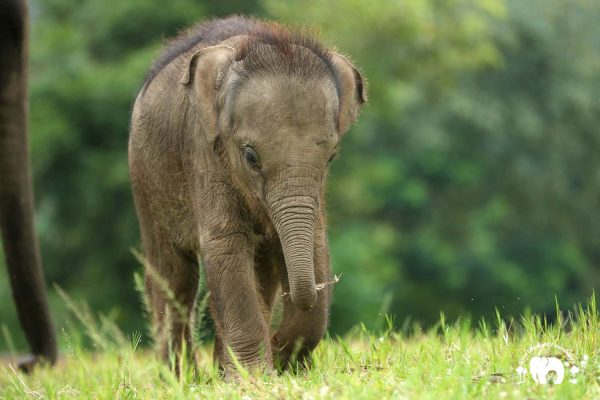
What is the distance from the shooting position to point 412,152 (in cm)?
4069

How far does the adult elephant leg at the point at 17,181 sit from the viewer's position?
7.85m

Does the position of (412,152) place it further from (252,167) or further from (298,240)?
(298,240)

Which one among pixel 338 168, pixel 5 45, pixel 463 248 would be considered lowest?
pixel 463 248

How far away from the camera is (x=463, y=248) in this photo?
126 feet

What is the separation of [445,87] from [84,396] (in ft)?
93.2

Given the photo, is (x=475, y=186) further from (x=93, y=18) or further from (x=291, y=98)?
(x=291, y=98)

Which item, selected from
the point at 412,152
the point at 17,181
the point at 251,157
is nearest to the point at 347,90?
the point at 251,157

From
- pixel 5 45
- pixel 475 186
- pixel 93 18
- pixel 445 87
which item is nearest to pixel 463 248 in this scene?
pixel 475 186

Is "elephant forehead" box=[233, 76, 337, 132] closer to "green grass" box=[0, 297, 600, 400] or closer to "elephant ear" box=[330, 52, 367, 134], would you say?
"elephant ear" box=[330, 52, 367, 134]

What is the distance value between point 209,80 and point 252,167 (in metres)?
0.56

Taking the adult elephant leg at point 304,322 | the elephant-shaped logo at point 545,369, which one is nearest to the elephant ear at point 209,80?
the adult elephant leg at point 304,322

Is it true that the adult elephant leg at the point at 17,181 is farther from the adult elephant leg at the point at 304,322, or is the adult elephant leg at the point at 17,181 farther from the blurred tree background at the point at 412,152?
the blurred tree background at the point at 412,152

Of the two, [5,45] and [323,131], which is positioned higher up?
[5,45]

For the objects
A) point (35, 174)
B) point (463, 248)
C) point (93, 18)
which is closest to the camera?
point (35, 174)
